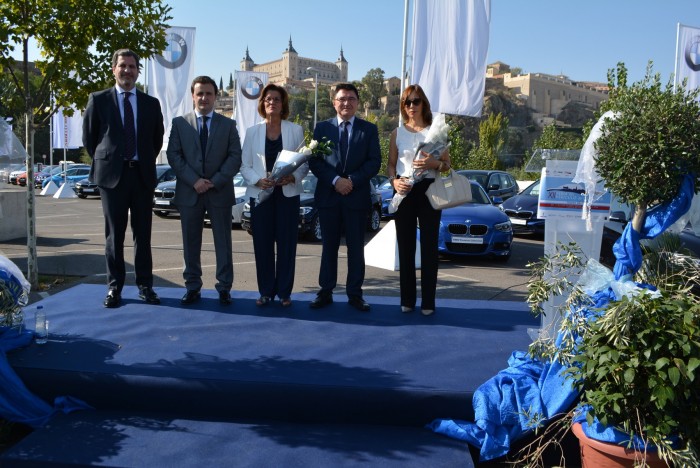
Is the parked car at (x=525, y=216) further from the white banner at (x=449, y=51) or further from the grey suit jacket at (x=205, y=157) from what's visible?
the grey suit jacket at (x=205, y=157)

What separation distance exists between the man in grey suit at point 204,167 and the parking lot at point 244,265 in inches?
63.0

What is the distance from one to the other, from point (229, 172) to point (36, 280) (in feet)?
12.4

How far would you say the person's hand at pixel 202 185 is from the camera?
5051mm

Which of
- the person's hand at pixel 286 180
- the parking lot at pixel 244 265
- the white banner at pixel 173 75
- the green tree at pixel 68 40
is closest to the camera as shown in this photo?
the person's hand at pixel 286 180

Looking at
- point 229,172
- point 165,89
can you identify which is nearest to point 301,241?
point 165,89

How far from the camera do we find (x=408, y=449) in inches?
125

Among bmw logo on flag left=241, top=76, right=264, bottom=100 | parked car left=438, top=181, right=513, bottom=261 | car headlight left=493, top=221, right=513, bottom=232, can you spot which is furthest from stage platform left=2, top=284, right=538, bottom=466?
bmw logo on flag left=241, top=76, right=264, bottom=100

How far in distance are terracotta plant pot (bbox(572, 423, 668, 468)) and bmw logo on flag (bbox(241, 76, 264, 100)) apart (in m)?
17.4

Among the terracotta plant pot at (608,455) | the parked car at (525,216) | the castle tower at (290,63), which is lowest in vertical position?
the terracotta plant pot at (608,455)

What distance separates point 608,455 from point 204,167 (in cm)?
376

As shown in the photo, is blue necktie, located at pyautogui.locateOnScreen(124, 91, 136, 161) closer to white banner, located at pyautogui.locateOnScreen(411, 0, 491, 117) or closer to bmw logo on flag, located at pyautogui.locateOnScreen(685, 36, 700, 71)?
white banner, located at pyautogui.locateOnScreen(411, 0, 491, 117)

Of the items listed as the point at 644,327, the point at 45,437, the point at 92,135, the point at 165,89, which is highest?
the point at 165,89

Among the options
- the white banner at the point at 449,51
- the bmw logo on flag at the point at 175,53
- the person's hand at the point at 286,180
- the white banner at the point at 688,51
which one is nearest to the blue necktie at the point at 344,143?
the person's hand at the point at 286,180

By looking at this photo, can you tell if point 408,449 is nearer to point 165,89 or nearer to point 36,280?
point 36,280
